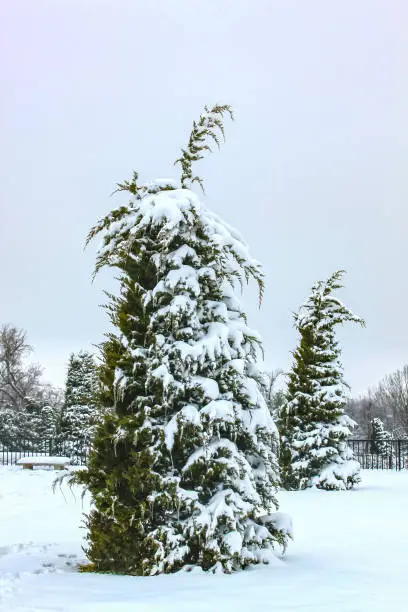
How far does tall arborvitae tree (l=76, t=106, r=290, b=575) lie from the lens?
631 centimetres

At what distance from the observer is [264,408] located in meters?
6.82

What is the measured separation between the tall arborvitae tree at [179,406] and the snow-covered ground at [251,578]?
355 mm

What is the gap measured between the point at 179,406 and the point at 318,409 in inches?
418

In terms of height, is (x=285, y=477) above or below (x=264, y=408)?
below

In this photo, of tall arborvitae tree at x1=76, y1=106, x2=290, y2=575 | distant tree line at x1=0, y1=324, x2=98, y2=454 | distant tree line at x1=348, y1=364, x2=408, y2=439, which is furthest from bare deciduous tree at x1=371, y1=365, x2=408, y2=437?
tall arborvitae tree at x1=76, y1=106, x2=290, y2=575

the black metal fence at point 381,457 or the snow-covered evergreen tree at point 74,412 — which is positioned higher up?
the snow-covered evergreen tree at point 74,412

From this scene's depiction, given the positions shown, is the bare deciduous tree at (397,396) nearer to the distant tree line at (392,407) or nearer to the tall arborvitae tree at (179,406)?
the distant tree line at (392,407)

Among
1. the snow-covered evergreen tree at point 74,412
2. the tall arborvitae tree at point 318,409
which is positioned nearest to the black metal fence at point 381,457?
the tall arborvitae tree at point 318,409

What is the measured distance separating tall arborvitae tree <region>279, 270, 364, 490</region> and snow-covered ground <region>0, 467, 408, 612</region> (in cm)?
469

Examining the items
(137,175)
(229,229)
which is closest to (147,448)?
(229,229)

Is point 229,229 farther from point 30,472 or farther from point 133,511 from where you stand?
point 30,472

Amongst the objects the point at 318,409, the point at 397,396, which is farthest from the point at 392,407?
the point at 318,409

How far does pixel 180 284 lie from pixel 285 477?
1108 cm

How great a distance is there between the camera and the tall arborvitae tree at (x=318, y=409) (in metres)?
16.3
